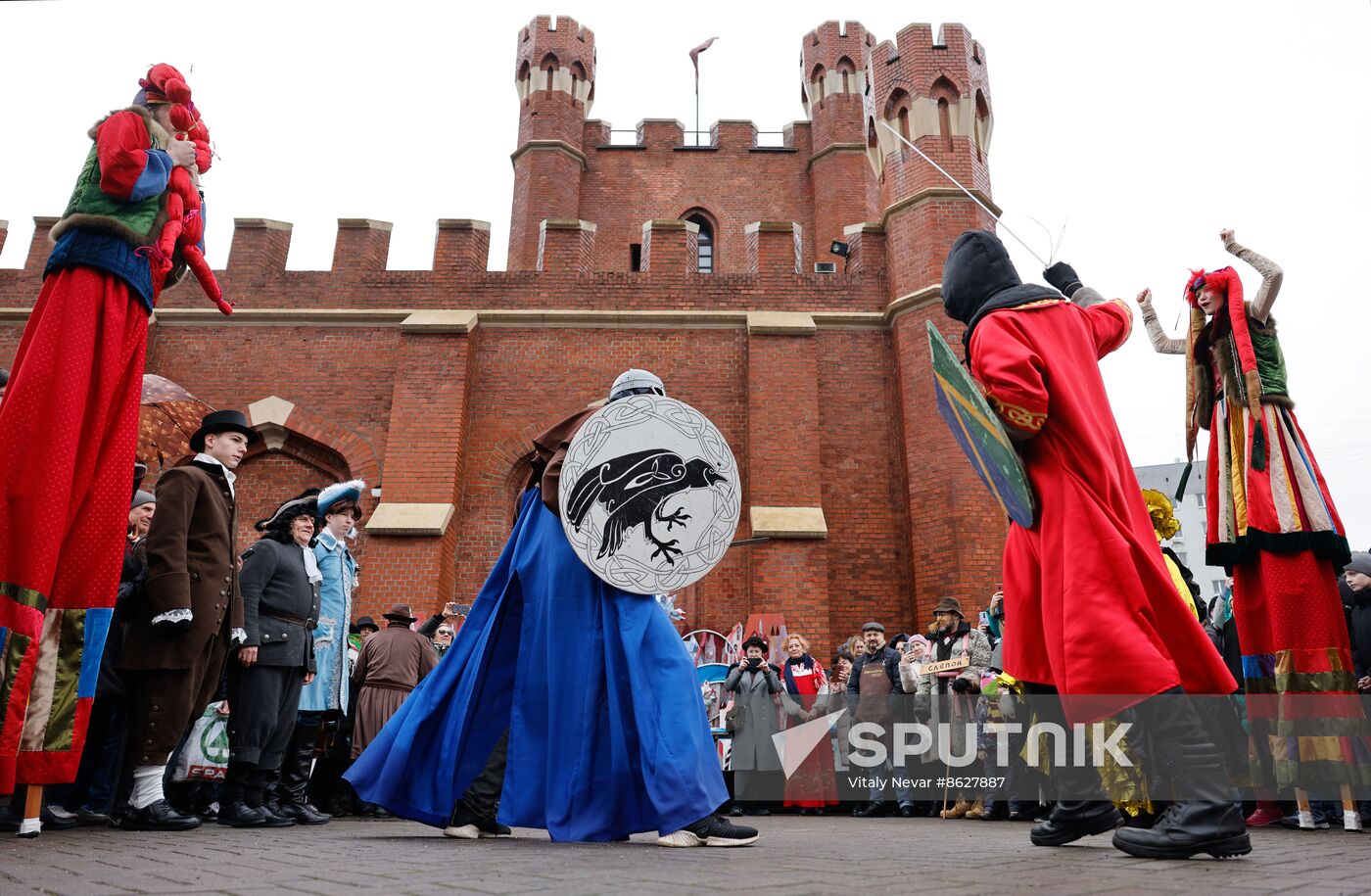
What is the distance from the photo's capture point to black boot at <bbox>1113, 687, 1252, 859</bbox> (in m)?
2.74

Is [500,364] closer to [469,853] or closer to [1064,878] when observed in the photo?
[469,853]

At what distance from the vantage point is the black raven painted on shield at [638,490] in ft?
12.7

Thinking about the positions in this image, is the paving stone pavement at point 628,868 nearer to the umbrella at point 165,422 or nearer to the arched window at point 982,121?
the umbrella at point 165,422

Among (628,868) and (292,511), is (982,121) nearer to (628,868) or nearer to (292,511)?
(292,511)

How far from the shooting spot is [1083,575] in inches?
Answer: 116

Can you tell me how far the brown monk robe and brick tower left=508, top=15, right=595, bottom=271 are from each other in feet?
49.7

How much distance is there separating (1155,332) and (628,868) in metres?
4.23

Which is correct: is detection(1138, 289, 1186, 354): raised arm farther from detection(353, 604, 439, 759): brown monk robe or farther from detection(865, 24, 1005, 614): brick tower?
detection(865, 24, 1005, 614): brick tower

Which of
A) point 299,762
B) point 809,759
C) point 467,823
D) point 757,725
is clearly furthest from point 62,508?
point 809,759

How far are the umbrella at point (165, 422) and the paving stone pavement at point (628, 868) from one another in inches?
109

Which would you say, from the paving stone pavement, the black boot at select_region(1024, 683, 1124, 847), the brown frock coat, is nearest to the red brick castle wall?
the brown frock coat

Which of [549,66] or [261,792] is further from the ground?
[549,66]

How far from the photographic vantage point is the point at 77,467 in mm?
3656

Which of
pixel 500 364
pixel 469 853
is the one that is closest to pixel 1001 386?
pixel 469 853
